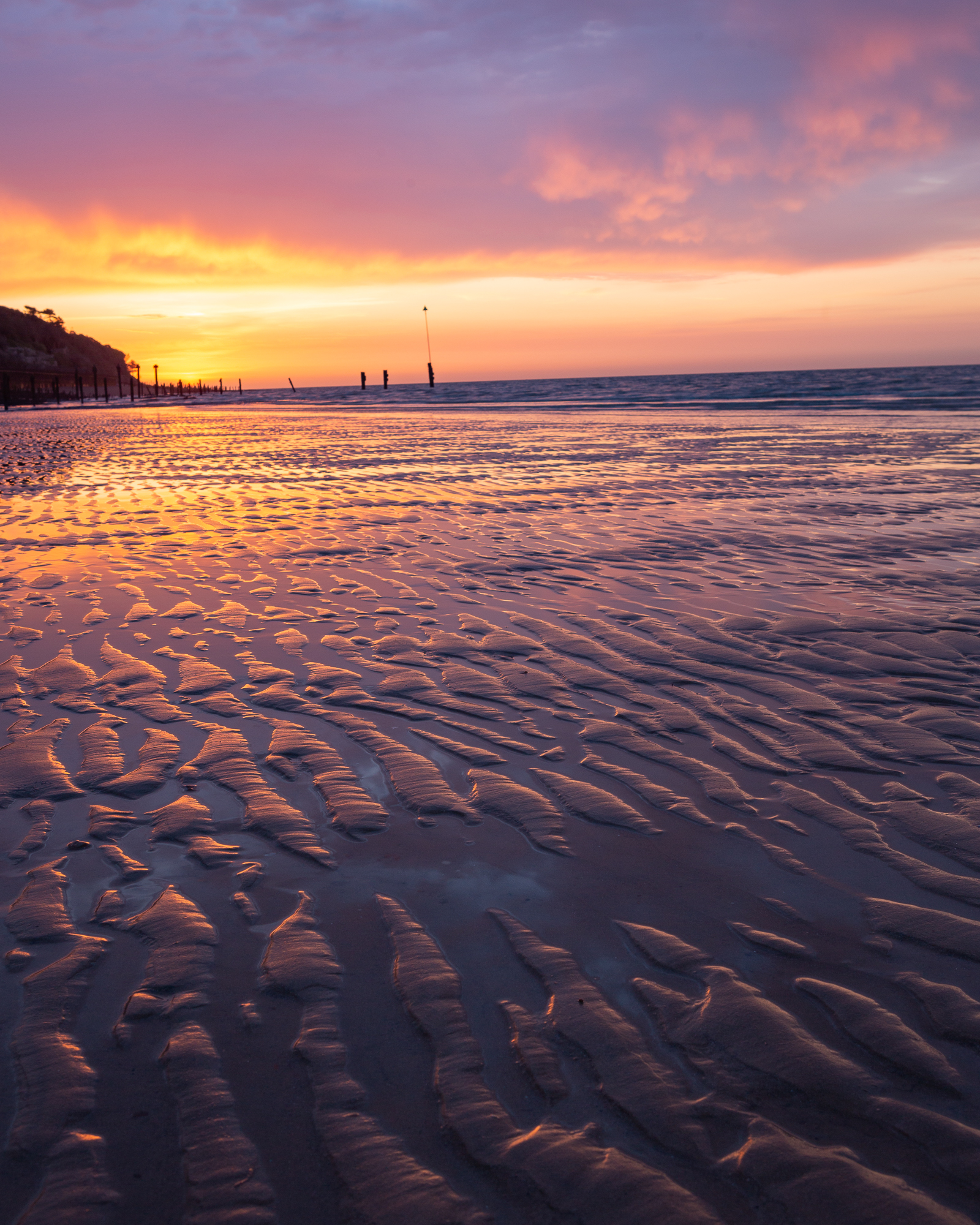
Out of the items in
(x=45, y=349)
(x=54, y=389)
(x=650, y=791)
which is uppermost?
(x=45, y=349)

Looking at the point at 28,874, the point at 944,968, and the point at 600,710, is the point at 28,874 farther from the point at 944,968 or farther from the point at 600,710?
the point at 944,968

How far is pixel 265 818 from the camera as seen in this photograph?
2938 mm

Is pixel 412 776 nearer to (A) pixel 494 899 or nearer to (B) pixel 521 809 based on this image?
(B) pixel 521 809

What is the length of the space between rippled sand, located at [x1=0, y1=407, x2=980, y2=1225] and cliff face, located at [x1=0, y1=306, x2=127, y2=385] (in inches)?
3414

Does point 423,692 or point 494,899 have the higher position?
point 423,692

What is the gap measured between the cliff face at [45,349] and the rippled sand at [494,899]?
86.7 meters

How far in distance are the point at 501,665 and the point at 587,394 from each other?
49.5 m

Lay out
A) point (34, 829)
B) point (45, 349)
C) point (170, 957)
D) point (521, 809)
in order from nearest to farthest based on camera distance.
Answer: point (170, 957) → point (34, 829) → point (521, 809) → point (45, 349)

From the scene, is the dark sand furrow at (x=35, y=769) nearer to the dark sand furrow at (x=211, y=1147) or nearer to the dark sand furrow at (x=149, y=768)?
the dark sand furrow at (x=149, y=768)

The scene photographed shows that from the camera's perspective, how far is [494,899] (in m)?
2.45

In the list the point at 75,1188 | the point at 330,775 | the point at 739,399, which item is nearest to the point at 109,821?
the point at 330,775

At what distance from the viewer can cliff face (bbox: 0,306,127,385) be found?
89625 millimetres

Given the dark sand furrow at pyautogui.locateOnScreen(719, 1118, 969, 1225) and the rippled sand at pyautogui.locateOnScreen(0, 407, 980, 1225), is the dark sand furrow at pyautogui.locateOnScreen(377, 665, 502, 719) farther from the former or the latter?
the dark sand furrow at pyautogui.locateOnScreen(719, 1118, 969, 1225)

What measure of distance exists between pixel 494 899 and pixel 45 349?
118 meters
